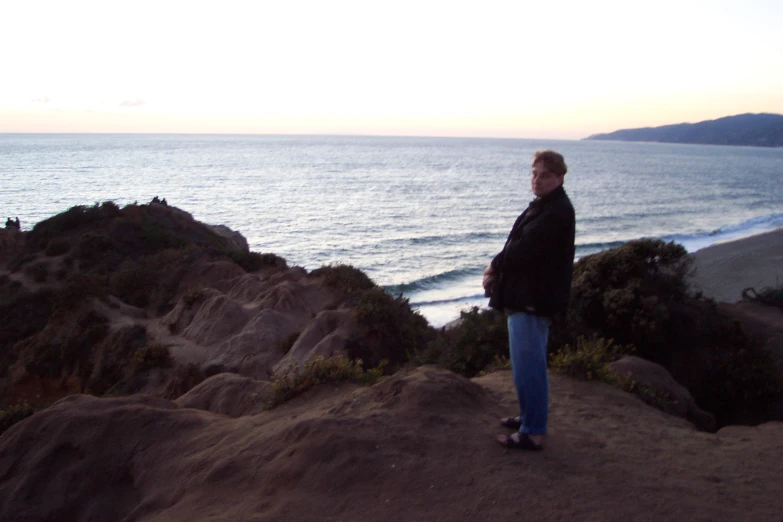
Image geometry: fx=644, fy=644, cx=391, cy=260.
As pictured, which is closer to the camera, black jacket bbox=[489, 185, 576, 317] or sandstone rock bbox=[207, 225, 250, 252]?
black jacket bbox=[489, 185, 576, 317]

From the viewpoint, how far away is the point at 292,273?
685 inches

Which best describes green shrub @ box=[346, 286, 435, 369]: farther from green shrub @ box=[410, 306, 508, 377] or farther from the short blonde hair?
the short blonde hair

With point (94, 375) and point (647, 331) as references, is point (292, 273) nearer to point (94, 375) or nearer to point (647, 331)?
point (94, 375)

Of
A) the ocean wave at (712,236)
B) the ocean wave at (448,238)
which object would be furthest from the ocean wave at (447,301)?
the ocean wave at (448,238)

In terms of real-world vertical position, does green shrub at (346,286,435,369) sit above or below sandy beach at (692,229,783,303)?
above

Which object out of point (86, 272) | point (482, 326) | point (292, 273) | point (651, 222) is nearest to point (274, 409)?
point (482, 326)

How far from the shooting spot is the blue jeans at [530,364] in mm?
4766

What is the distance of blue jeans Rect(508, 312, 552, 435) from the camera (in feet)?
15.6

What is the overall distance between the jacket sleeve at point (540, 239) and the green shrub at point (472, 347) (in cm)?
493

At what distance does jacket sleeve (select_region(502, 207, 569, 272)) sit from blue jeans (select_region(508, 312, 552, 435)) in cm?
43

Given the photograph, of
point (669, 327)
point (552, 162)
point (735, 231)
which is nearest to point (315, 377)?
point (552, 162)

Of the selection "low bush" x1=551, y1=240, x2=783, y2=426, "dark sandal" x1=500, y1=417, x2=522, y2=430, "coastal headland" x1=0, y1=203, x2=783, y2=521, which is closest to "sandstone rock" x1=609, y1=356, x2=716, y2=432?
"coastal headland" x1=0, y1=203, x2=783, y2=521

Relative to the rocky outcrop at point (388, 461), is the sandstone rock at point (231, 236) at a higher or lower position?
lower

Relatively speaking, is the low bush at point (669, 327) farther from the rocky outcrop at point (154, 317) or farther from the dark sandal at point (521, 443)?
the dark sandal at point (521, 443)
